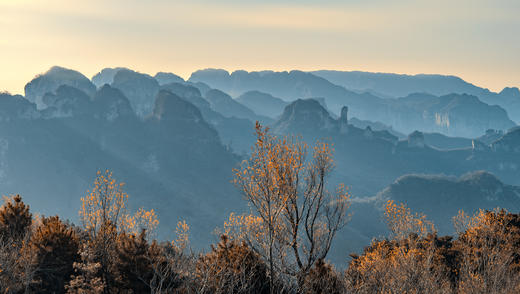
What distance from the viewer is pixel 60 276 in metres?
37.3

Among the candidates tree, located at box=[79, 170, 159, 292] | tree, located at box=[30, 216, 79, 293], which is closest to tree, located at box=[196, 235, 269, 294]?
tree, located at box=[79, 170, 159, 292]

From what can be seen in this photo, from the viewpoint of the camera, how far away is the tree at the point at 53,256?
119 feet

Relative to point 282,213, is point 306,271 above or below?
below

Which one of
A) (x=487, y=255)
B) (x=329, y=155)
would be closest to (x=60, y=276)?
(x=329, y=155)

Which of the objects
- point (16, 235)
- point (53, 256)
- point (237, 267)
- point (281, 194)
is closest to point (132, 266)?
point (53, 256)

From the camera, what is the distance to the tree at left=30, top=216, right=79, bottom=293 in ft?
119

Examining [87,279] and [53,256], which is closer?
[87,279]

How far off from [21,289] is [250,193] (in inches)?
825

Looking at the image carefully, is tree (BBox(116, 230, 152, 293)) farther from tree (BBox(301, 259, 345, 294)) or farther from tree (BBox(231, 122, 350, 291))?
tree (BBox(301, 259, 345, 294))

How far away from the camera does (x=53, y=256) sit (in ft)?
121

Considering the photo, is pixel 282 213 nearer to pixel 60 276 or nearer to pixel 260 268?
pixel 260 268

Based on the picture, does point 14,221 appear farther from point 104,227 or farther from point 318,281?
point 318,281

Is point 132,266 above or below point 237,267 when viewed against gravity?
below

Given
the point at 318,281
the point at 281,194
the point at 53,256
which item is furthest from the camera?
the point at 53,256
